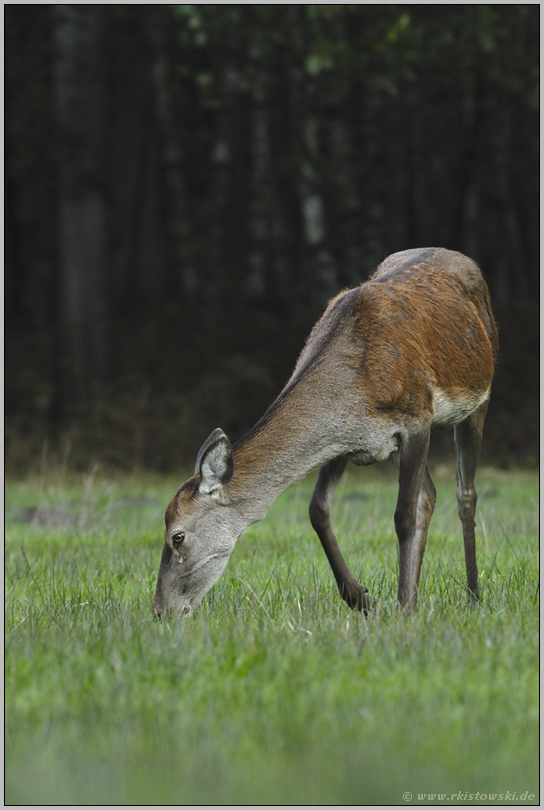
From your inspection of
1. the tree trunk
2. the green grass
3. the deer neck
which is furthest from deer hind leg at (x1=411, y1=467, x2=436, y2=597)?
the tree trunk

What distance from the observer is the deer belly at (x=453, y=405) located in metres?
6.17

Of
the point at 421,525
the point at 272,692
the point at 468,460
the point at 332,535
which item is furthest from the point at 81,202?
the point at 272,692

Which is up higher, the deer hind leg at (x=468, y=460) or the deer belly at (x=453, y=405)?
the deer belly at (x=453, y=405)

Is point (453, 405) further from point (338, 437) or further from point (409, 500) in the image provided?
point (338, 437)

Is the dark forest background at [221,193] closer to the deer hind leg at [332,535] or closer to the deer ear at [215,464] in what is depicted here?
the deer hind leg at [332,535]

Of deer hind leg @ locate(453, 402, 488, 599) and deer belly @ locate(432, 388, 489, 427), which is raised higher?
deer belly @ locate(432, 388, 489, 427)

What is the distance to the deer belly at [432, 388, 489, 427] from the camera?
6.17 meters

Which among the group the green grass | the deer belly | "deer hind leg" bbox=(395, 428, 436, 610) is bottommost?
the green grass

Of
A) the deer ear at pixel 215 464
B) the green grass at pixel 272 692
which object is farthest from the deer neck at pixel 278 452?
the green grass at pixel 272 692

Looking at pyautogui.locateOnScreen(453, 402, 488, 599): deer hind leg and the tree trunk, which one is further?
the tree trunk

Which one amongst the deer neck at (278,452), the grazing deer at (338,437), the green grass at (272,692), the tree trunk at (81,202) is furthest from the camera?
the tree trunk at (81,202)

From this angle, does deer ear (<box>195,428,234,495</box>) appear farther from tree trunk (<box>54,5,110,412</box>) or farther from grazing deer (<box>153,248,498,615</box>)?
tree trunk (<box>54,5,110,412</box>)

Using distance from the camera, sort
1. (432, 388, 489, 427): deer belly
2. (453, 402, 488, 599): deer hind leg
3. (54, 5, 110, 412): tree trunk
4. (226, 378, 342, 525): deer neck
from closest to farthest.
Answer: (226, 378, 342, 525): deer neck
(432, 388, 489, 427): deer belly
(453, 402, 488, 599): deer hind leg
(54, 5, 110, 412): tree trunk

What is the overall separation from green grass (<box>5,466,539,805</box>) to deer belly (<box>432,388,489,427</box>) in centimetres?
93
